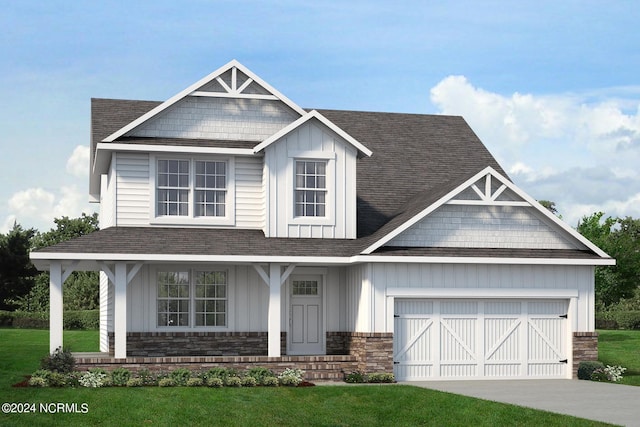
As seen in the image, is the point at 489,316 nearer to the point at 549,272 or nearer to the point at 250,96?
the point at 549,272

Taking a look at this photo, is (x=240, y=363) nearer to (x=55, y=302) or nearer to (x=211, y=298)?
(x=211, y=298)

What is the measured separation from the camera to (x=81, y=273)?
58.6 m

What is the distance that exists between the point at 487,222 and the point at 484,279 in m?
1.56

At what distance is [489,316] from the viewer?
24562mm

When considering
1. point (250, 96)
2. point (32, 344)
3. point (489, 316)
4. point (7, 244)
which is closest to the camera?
point (489, 316)

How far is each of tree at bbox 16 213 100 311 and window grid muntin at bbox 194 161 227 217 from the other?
32102 millimetres

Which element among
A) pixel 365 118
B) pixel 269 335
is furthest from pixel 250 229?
pixel 365 118

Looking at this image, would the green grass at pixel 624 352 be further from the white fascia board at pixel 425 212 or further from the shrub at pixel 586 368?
the white fascia board at pixel 425 212

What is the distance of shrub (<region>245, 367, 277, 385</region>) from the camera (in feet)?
72.4

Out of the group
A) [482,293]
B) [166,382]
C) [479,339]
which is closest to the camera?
[166,382]

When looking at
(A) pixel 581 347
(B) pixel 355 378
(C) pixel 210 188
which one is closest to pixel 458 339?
(B) pixel 355 378

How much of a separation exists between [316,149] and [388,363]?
6224 millimetres

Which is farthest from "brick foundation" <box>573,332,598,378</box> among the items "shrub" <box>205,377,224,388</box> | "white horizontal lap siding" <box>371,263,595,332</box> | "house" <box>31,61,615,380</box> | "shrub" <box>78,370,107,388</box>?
"shrub" <box>78,370,107,388</box>

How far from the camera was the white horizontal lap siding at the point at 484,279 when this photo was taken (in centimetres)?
2364
